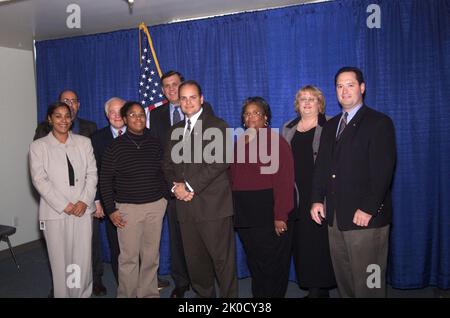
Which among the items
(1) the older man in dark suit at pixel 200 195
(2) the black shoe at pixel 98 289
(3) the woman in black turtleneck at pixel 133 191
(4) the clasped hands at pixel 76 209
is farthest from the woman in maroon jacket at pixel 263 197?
(2) the black shoe at pixel 98 289

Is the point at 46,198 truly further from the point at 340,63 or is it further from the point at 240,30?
the point at 340,63

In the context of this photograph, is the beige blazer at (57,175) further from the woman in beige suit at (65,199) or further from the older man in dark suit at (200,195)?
the older man in dark suit at (200,195)

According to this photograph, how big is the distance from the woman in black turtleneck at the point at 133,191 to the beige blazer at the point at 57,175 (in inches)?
7.1

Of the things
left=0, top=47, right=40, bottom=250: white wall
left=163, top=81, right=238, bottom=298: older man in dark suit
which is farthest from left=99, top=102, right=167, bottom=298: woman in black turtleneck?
left=0, top=47, right=40, bottom=250: white wall

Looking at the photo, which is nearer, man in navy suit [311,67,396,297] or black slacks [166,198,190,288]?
man in navy suit [311,67,396,297]

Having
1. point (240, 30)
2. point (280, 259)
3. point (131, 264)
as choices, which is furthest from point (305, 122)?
point (131, 264)

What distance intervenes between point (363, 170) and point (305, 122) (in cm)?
78

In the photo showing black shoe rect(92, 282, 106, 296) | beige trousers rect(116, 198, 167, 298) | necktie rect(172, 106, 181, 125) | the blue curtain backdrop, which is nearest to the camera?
beige trousers rect(116, 198, 167, 298)

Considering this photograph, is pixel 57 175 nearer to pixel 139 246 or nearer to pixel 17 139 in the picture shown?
pixel 139 246

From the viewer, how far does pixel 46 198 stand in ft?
9.54

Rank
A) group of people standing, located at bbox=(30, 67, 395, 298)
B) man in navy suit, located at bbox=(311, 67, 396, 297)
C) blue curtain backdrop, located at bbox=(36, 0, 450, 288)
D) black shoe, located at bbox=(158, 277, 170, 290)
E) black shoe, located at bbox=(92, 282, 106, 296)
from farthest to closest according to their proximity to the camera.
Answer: black shoe, located at bbox=(158, 277, 170, 290) < black shoe, located at bbox=(92, 282, 106, 296) < blue curtain backdrop, located at bbox=(36, 0, 450, 288) < group of people standing, located at bbox=(30, 67, 395, 298) < man in navy suit, located at bbox=(311, 67, 396, 297)

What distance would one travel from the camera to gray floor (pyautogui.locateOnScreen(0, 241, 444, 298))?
11.4 ft

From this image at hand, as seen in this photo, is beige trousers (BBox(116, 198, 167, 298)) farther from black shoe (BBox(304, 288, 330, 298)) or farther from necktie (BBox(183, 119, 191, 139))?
black shoe (BBox(304, 288, 330, 298))

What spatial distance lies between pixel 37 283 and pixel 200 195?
225 cm
